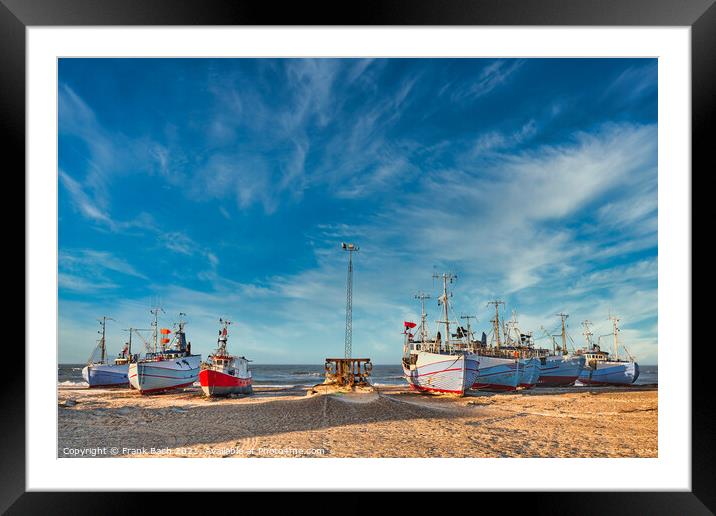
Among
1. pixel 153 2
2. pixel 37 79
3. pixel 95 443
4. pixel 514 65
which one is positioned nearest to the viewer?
pixel 153 2

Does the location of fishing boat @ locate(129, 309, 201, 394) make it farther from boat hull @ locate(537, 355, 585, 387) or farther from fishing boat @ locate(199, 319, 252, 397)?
boat hull @ locate(537, 355, 585, 387)

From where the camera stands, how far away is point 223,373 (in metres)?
13.5

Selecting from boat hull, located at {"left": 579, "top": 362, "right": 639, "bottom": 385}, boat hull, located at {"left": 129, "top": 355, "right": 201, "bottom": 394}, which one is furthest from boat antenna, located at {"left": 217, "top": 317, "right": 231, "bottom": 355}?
A: boat hull, located at {"left": 579, "top": 362, "right": 639, "bottom": 385}

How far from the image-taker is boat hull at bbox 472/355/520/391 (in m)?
14.4

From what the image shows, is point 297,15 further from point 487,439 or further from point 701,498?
point 487,439

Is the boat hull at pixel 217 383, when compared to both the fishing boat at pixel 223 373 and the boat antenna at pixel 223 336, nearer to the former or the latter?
the fishing boat at pixel 223 373

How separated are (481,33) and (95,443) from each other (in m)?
7.17

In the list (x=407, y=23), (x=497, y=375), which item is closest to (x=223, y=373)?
(x=497, y=375)

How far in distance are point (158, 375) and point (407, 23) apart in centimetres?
1441

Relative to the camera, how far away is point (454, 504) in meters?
3.57

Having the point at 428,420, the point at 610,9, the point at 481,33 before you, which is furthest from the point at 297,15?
the point at 428,420

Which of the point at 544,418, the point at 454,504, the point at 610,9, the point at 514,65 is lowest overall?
the point at 544,418

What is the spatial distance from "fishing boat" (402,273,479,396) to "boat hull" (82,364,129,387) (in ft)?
40.2

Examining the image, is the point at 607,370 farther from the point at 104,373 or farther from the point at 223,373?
the point at 104,373
